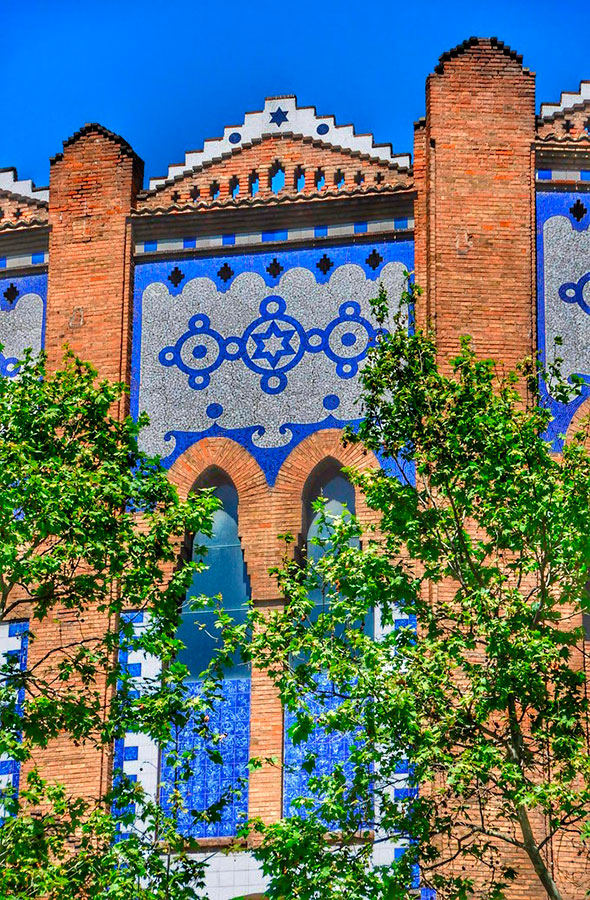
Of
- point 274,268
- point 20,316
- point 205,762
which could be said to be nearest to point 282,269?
point 274,268

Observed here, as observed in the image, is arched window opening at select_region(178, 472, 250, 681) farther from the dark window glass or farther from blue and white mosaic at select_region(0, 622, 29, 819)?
blue and white mosaic at select_region(0, 622, 29, 819)

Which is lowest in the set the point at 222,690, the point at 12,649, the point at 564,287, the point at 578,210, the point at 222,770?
the point at 222,770

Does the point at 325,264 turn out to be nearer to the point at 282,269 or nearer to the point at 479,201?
the point at 282,269

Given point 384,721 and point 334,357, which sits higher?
point 334,357

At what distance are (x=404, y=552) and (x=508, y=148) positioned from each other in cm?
411

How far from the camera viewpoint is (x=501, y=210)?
21.3 m

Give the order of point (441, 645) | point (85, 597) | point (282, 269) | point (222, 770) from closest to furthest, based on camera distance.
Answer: point (441, 645), point (85, 597), point (222, 770), point (282, 269)

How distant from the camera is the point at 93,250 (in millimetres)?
22078

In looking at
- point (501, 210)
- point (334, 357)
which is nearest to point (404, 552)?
point (334, 357)

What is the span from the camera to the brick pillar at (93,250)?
21.7 m

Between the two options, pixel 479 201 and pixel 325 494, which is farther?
pixel 479 201

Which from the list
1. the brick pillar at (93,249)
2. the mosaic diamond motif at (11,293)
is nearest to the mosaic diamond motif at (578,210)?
the brick pillar at (93,249)

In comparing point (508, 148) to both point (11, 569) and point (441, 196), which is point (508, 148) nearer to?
point (441, 196)

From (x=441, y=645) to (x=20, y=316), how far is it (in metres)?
7.06
